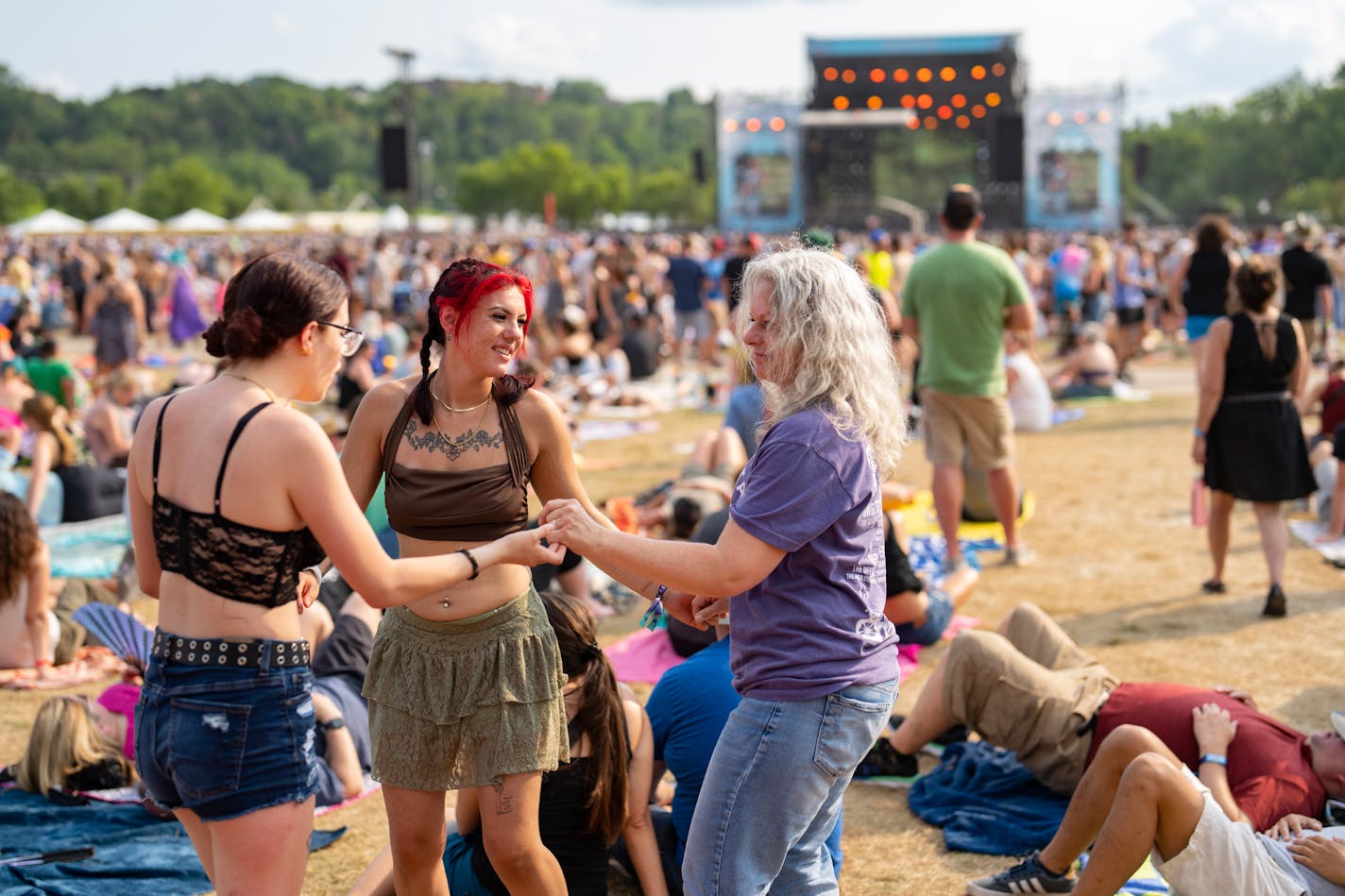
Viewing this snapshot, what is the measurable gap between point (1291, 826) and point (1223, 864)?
454mm

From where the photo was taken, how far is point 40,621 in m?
5.52

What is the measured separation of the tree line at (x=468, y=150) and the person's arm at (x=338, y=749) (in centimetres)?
4145

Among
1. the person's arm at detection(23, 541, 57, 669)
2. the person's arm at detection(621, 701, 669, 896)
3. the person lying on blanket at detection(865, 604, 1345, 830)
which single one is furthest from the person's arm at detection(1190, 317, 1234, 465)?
the person's arm at detection(23, 541, 57, 669)

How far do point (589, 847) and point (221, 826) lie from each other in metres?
1.19

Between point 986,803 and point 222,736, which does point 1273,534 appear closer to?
point 986,803

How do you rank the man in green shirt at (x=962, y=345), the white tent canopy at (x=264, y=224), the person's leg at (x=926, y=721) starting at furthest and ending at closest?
the white tent canopy at (x=264, y=224) < the man in green shirt at (x=962, y=345) < the person's leg at (x=926, y=721)

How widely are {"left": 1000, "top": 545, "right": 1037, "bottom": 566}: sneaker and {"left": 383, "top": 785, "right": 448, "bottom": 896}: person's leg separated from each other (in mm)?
4699

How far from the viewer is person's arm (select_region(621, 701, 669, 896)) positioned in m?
3.24

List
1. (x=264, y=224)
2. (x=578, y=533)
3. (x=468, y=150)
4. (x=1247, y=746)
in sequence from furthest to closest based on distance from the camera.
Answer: (x=468, y=150)
(x=264, y=224)
(x=1247, y=746)
(x=578, y=533)

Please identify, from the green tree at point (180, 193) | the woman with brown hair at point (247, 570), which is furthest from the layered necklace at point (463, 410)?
the green tree at point (180, 193)

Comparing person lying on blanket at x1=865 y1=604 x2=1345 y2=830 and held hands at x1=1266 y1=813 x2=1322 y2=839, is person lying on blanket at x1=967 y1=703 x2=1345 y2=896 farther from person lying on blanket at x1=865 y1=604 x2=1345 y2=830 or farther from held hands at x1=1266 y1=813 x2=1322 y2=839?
person lying on blanket at x1=865 y1=604 x2=1345 y2=830

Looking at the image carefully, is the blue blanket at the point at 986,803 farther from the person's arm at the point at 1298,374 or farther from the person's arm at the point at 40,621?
the person's arm at the point at 40,621

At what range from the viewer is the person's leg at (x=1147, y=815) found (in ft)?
9.84

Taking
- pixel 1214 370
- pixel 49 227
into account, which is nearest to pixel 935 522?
pixel 1214 370
